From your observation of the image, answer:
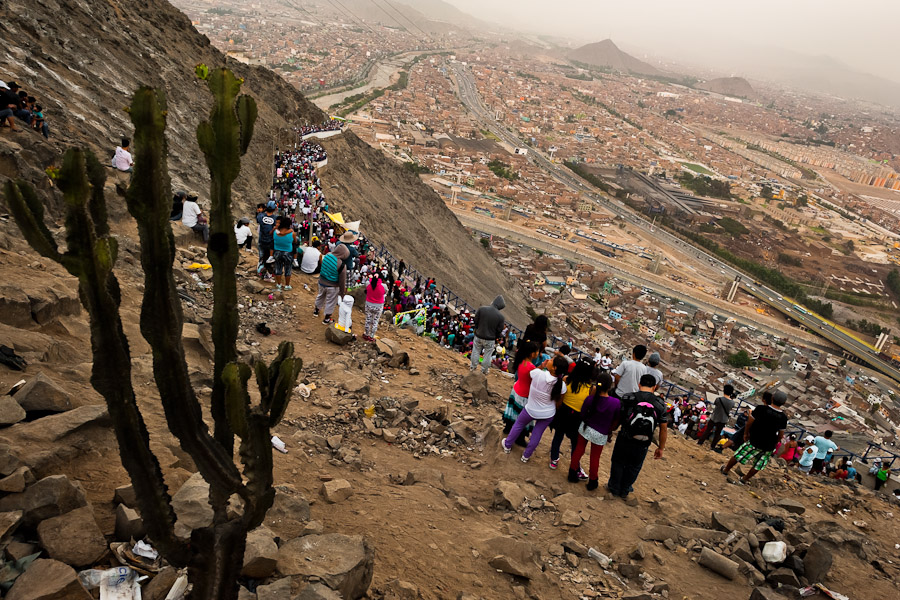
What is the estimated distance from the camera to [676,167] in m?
83.2

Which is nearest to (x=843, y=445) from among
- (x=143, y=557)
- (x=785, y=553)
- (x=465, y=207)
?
(x=785, y=553)

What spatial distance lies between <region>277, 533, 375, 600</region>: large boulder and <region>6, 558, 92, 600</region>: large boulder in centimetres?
93

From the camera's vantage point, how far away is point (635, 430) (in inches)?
185

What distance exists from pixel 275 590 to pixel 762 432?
17.3ft

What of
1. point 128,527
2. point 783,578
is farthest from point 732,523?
point 128,527

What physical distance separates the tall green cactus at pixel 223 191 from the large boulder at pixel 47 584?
2.28 ft

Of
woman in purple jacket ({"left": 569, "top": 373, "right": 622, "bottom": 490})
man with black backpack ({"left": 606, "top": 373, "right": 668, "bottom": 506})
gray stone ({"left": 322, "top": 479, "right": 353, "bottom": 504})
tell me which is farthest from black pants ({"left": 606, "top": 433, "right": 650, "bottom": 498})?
gray stone ({"left": 322, "top": 479, "right": 353, "bottom": 504})

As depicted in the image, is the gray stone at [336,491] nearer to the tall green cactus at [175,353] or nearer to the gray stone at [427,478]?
the gray stone at [427,478]

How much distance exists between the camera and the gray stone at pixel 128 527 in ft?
9.17

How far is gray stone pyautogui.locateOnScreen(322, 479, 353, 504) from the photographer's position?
13.2 feet

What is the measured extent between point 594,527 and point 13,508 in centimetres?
399

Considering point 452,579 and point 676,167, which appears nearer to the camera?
point 452,579

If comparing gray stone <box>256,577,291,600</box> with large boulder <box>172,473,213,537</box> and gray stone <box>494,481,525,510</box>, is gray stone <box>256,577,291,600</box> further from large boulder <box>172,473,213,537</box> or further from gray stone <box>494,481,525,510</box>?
gray stone <box>494,481,525,510</box>

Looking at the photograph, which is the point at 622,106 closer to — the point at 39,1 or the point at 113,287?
the point at 39,1
